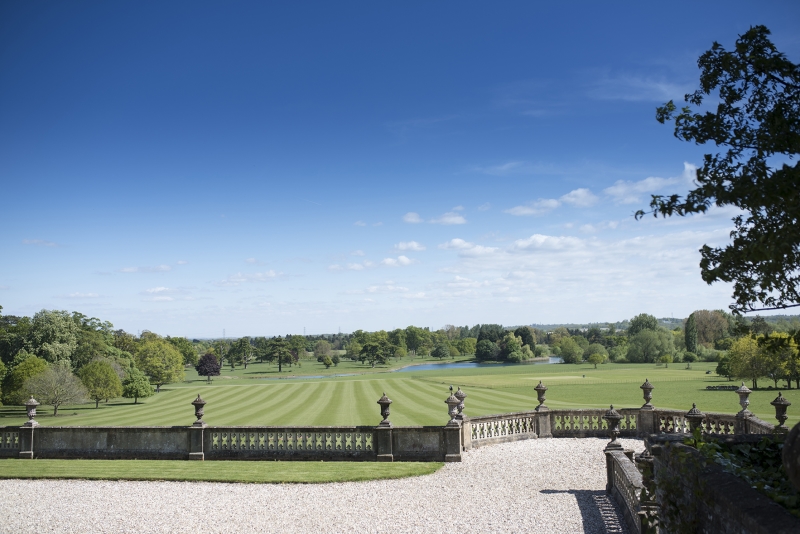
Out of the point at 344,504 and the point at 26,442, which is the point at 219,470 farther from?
the point at 26,442

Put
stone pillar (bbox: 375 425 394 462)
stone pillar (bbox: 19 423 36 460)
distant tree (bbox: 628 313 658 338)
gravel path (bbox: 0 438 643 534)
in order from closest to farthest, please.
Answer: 1. gravel path (bbox: 0 438 643 534)
2. stone pillar (bbox: 375 425 394 462)
3. stone pillar (bbox: 19 423 36 460)
4. distant tree (bbox: 628 313 658 338)

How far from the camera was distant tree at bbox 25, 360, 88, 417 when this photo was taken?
169 ft

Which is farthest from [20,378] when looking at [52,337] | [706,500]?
[706,500]

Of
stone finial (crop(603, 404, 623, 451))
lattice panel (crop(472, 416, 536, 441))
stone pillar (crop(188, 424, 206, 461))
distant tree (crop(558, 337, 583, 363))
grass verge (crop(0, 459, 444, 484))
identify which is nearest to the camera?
stone finial (crop(603, 404, 623, 451))

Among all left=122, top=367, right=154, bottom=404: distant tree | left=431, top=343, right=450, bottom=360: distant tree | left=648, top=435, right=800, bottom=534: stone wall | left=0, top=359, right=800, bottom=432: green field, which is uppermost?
left=648, top=435, right=800, bottom=534: stone wall

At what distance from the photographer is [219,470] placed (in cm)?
1714

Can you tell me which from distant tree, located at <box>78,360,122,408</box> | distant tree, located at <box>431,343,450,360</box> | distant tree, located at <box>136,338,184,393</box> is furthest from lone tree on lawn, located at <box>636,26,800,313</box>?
distant tree, located at <box>431,343,450,360</box>

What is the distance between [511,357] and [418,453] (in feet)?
443

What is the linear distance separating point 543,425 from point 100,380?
52.6 m

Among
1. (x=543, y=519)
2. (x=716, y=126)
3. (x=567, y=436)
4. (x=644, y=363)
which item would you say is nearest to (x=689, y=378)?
(x=644, y=363)

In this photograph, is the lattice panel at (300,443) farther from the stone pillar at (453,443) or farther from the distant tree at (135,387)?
the distant tree at (135,387)

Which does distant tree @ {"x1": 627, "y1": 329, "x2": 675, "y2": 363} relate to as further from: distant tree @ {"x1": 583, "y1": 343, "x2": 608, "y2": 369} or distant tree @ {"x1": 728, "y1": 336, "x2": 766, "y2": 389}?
distant tree @ {"x1": 728, "y1": 336, "x2": 766, "y2": 389}

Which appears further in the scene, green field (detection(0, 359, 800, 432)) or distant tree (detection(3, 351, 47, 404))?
distant tree (detection(3, 351, 47, 404))

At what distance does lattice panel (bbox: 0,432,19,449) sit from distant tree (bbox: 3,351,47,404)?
37.1 metres
